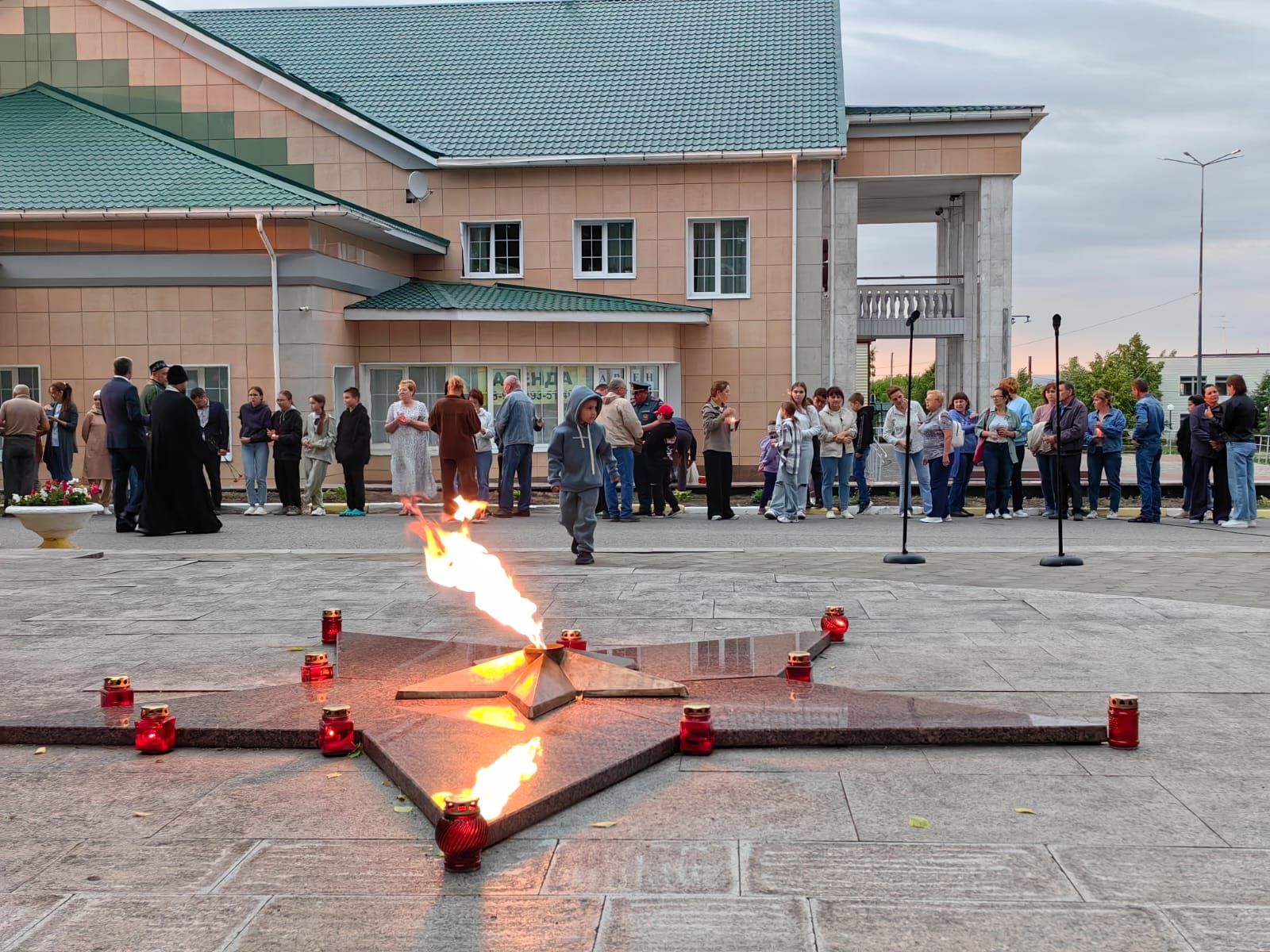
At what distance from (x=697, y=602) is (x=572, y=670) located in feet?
11.3

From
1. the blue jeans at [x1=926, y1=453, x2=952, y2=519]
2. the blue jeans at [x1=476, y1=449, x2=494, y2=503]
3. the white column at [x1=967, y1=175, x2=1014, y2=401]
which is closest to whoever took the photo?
the blue jeans at [x1=926, y1=453, x2=952, y2=519]

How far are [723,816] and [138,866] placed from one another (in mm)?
2147

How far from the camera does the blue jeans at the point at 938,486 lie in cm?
1822

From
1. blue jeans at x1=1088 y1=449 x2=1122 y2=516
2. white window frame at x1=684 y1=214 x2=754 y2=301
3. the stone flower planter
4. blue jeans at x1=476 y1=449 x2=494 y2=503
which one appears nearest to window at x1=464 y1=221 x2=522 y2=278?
white window frame at x1=684 y1=214 x2=754 y2=301

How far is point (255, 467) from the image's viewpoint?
19641 mm

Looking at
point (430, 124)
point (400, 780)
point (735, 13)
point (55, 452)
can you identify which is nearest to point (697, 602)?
point (400, 780)

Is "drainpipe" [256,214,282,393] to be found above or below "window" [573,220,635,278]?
below

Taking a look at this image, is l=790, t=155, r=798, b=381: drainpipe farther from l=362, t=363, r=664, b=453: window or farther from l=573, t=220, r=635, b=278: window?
l=573, t=220, r=635, b=278: window

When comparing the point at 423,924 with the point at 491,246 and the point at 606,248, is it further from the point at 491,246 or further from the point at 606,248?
the point at 491,246

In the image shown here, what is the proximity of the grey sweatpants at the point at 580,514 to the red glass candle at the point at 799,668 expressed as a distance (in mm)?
5880

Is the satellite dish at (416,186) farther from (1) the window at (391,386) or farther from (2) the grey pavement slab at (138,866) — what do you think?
(2) the grey pavement slab at (138,866)

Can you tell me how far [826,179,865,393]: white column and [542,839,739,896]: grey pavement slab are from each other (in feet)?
86.7

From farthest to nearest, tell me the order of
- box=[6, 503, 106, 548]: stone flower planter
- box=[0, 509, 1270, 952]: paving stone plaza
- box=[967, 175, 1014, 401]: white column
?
box=[967, 175, 1014, 401]: white column → box=[6, 503, 106, 548]: stone flower planter → box=[0, 509, 1270, 952]: paving stone plaza

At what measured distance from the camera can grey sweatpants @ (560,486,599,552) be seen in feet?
42.8
